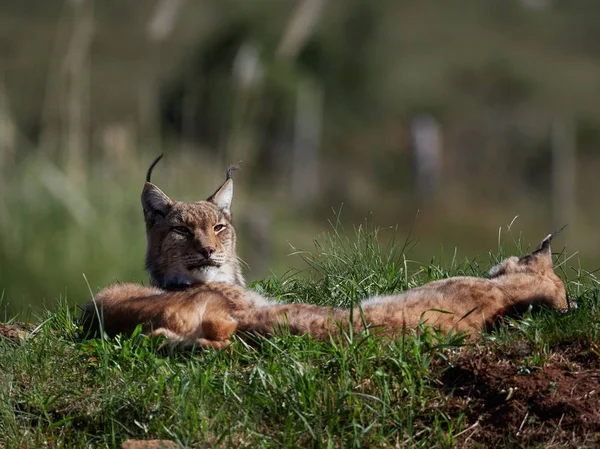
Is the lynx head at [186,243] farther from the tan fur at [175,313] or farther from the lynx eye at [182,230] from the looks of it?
the tan fur at [175,313]

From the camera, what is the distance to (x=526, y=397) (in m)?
4.36

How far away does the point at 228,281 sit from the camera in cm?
593

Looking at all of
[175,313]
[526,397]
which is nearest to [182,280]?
[175,313]

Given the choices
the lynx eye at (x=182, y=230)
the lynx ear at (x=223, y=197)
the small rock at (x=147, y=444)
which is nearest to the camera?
the small rock at (x=147, y=444)

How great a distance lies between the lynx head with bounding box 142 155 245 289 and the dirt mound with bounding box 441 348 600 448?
1.83 m

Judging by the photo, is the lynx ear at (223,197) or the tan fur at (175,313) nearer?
A: the tan fur at (175,313)

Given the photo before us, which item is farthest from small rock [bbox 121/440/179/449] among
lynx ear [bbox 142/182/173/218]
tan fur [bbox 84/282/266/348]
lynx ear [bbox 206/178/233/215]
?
lynx ear [bbox 206/178/233/215]

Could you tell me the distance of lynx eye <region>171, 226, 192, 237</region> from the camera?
235 inches

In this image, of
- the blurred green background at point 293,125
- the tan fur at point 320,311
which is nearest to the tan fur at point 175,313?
the tan fur at point 320,311

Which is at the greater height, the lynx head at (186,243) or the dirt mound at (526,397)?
the lynx head at (186,243)

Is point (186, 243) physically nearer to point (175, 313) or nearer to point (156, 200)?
point (156, 200)

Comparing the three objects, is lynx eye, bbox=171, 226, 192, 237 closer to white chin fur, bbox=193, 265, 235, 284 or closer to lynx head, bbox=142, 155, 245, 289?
lynx head, bbox=142, 155, 245, 289

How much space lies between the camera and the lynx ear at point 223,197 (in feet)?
20.9

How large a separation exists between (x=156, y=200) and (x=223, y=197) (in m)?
0.46
